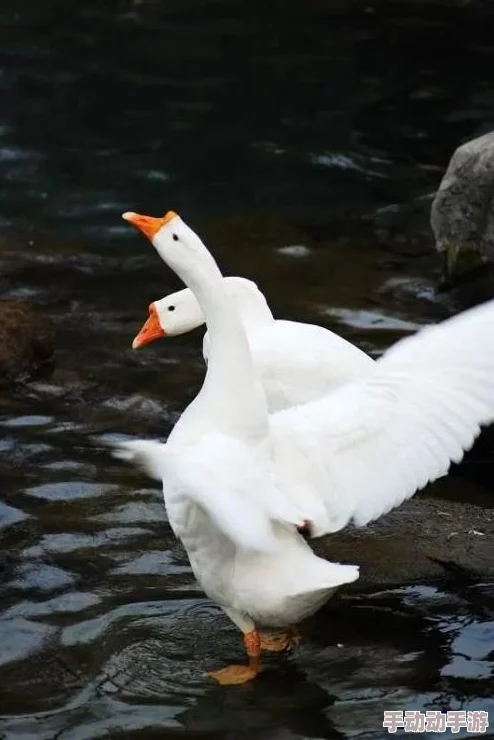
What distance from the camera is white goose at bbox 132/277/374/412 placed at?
562 centimetres

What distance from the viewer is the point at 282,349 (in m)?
5.75

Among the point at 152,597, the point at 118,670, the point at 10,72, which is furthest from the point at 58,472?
the point at 10,72

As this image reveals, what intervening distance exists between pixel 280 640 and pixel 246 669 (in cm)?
29

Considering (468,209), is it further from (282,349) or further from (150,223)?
(150,223)

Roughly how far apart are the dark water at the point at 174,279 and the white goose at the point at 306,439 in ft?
1.12

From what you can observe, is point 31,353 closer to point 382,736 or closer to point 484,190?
point 484,190

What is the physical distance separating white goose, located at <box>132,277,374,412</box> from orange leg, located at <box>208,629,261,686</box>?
1.29m

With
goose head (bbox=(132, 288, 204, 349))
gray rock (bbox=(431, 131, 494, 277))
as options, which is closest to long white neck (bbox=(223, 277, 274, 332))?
goose head (bbox=(132, 288, 204, 349))

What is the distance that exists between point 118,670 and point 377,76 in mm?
10196

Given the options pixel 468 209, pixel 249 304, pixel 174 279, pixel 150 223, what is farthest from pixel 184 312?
pixel 174 279

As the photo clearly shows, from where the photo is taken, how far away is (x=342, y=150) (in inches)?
471

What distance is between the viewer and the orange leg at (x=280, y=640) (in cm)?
469

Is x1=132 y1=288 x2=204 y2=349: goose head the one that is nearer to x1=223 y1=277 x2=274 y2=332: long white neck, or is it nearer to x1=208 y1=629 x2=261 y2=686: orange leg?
x1=223 y1=277 x2=274 y2=332: long white neck

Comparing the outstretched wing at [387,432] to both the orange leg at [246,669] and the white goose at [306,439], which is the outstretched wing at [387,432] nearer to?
the white goose at [306,439]
